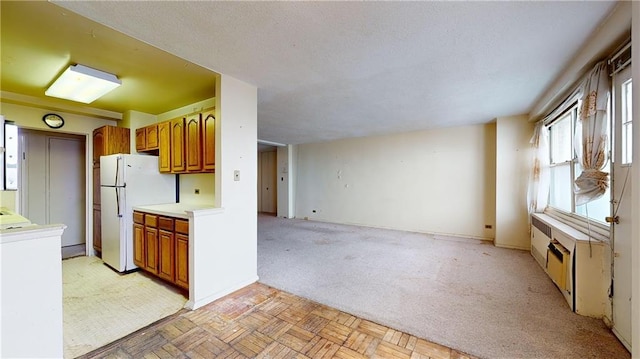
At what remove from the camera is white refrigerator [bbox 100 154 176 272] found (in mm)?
3078

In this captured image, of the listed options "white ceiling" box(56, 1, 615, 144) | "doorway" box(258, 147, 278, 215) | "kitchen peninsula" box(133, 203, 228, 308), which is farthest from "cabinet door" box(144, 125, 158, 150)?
"doorway" box(258, 147, 278, 215)

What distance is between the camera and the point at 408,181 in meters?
5.62

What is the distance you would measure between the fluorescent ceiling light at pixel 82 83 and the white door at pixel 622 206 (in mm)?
4477

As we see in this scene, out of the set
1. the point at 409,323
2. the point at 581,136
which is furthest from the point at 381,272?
the point at 581,136

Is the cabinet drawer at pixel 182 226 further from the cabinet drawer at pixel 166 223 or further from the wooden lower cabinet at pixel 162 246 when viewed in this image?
the cabinet drawer at pixel 166 223

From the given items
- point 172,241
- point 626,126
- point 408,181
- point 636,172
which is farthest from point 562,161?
point 172,241

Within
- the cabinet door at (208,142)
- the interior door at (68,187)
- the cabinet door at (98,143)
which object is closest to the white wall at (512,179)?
the cabinet door at (208,142)

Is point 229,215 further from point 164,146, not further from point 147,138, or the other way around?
point 147,138

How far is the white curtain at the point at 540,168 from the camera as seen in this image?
143 inches

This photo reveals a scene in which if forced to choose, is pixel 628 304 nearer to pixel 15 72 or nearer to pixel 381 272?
pixel 381 272

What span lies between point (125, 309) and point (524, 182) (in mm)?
5718

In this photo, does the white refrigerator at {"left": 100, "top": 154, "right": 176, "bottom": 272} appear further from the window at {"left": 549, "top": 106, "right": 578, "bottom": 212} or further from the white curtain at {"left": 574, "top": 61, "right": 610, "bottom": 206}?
the window at {"left": 549, "top": 106, "right": 578, "bottom": 212}

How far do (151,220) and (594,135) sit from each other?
4484 mm

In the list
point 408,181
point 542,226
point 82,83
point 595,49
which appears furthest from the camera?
point 408,181
